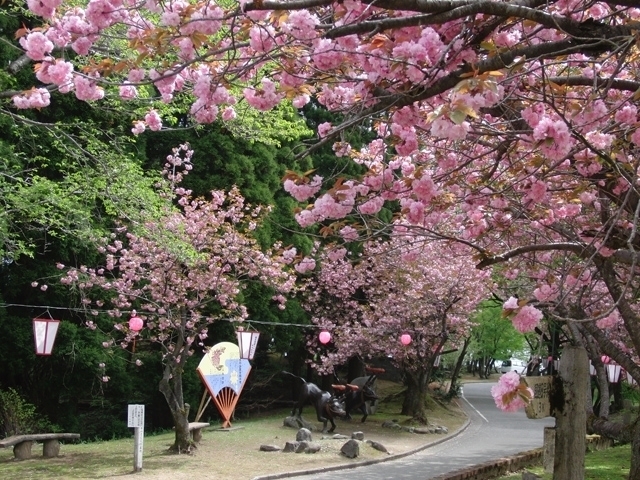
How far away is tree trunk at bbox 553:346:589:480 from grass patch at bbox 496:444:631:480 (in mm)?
3856

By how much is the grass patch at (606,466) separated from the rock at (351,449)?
3480 millimetres

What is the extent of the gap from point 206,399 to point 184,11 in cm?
1556

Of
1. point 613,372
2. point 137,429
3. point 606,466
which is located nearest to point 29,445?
point 137,429

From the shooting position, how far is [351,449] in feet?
47.4

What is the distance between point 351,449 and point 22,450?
606cm

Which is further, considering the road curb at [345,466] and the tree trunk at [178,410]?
the tree trunk at [178,410]

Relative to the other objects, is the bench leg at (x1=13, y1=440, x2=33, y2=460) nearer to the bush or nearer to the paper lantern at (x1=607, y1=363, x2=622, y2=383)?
the bush

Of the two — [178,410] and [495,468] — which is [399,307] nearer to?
[178,410]

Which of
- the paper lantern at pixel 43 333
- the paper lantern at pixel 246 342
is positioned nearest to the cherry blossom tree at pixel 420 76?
the paper lantern at pixel 43 333

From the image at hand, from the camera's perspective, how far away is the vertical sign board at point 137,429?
460 inches

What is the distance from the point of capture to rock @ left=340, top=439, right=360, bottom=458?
1436 centimetres

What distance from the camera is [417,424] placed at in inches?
814

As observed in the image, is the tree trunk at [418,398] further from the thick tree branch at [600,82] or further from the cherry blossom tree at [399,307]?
the thick tree branch at [600,82]

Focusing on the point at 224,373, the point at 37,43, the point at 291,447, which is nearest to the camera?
the point at 37,43
